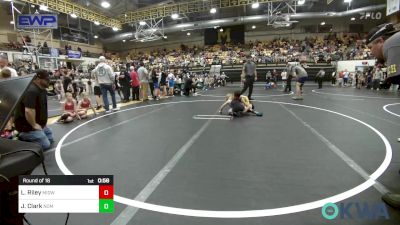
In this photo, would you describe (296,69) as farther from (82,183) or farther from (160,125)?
(82,183)

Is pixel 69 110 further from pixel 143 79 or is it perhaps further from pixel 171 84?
pixel 171 84

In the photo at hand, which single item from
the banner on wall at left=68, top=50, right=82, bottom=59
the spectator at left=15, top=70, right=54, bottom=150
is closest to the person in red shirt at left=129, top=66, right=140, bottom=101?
the spectator at left=15, top=70, right=54, bottom=150

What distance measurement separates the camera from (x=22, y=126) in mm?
4031

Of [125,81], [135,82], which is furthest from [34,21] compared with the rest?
[135,82]

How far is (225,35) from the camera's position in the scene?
29984 millimetres

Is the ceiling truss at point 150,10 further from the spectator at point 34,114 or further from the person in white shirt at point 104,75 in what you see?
the spectator at point 34,114

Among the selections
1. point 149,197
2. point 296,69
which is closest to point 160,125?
point 149,197

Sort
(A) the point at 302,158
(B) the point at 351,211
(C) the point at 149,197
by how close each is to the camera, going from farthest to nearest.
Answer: (A) the point at 302,158 < (C) the point at 149,197 < (B) the point at 351,211

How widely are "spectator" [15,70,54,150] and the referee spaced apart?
13.4ft

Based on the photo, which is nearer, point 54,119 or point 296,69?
point 54,119

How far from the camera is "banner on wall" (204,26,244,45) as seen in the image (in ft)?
95.8

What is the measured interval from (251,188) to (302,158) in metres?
1.21

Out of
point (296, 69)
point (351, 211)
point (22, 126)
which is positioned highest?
point (296, 69)
